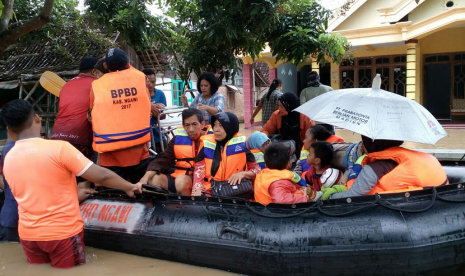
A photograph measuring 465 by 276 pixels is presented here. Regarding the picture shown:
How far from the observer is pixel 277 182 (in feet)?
10.8

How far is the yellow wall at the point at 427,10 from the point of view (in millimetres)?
13570

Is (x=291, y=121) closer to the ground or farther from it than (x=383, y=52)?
closer to the ground

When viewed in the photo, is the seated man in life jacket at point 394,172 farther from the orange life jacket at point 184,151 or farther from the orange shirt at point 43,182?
the orange shirt at point 43,182

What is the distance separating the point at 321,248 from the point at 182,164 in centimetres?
163

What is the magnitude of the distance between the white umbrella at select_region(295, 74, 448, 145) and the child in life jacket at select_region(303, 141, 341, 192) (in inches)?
14.6

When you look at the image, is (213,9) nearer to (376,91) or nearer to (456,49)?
(376,91)

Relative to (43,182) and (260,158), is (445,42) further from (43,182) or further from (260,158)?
(43,182)

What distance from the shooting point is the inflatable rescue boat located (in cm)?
279

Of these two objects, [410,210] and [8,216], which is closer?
[410,210]

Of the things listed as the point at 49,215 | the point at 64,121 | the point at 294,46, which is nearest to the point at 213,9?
the point at 294,46

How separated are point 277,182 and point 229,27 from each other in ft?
7.45

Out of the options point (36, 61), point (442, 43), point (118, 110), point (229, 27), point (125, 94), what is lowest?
point (118, 110)

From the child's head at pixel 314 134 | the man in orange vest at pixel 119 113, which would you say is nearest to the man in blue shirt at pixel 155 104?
the man in orange vest at pixel 119 113

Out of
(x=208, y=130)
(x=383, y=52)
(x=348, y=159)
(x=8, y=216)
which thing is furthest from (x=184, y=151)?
(x=383, y=52)
